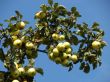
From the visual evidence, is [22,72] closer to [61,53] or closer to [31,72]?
[31,72]

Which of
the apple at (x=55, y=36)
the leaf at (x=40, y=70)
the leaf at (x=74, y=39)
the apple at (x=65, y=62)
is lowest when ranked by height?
the leaf at (x=40, y=70)

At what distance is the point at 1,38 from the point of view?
23.3 ft

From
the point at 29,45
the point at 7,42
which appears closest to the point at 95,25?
the point at 29,45

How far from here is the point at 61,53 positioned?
23.9 ft

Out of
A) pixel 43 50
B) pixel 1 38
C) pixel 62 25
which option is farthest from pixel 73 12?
pixel 1 38

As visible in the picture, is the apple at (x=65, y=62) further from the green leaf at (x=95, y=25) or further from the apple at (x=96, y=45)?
the green leaf at (x=95, y=25)

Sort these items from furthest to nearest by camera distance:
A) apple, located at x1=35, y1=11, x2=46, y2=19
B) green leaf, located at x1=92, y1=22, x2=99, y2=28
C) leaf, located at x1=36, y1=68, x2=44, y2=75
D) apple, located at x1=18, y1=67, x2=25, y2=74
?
green leaf, located at x1=92, y1=22, x2=99, y2=28, apple, located at x1=35, y1=11, x2=46, y2=19, leaf, located at x1=36, y1=68, x2=44, y2=75, apple, located at x1=18, y1=67, x2=25, y2=74

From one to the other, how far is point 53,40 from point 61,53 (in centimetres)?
30

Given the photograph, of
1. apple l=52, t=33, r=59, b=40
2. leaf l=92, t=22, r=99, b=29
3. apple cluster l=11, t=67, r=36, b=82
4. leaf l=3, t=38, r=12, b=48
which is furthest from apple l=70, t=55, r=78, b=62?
A: leaf l=3, t=38, r=12, b=48

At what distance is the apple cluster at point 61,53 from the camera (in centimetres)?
711

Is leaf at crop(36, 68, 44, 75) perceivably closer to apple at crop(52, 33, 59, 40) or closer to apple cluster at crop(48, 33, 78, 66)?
apple cluster at crop(48, 33, 78, 66)

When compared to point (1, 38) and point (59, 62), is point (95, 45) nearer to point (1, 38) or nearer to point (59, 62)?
point (59, 62)

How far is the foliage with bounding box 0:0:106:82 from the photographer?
7.11 metres

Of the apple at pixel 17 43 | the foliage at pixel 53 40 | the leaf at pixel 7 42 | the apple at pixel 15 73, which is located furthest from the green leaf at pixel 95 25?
the apple at pixel 15 73
